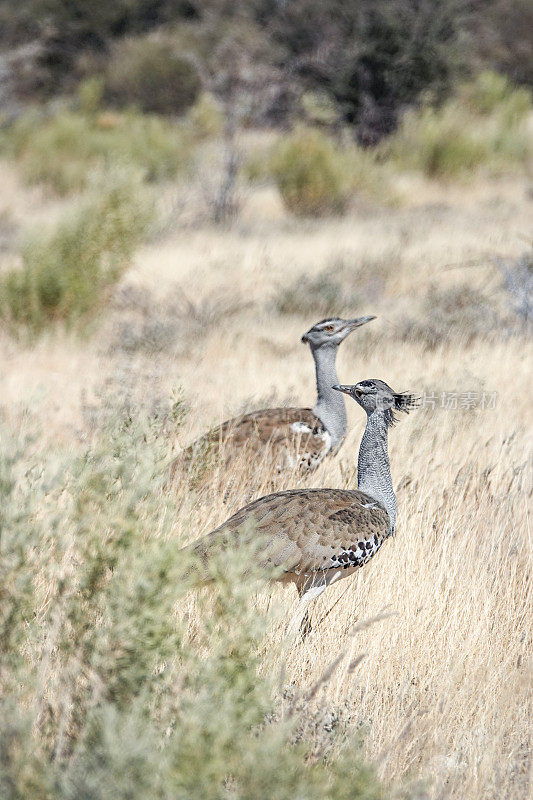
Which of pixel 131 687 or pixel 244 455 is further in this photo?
pixel 244 455

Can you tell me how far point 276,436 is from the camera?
3969 millimetres

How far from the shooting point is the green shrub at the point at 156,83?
30500mm

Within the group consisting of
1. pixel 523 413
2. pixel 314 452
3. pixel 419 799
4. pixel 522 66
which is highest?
pixel 419 799

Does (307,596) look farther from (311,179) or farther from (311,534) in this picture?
(311,179)

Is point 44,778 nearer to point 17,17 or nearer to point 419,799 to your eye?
point 419,799

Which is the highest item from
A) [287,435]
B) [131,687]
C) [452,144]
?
[131,687]

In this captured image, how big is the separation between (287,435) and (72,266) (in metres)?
3.54

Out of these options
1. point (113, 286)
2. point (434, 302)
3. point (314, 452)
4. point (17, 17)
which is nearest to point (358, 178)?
point (434, 302)

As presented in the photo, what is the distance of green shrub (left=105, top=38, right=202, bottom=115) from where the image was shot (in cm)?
3050

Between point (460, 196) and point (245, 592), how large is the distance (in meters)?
14.4

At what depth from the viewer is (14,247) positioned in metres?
11.0

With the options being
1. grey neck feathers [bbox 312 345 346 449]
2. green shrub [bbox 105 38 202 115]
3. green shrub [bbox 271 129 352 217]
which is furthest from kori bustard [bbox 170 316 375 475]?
green shrub [bbox 105 38 202 115]

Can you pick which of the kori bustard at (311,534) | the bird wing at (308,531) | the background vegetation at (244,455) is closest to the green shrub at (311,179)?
the background vegetation at (244,455)

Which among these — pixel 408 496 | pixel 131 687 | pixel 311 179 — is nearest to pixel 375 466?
pixel 408 496
